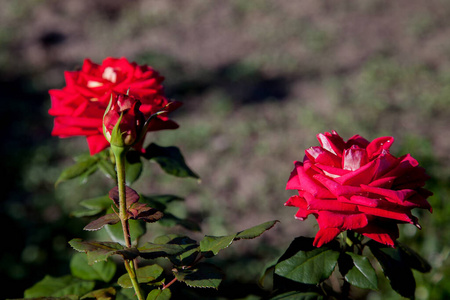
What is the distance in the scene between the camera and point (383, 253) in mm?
771

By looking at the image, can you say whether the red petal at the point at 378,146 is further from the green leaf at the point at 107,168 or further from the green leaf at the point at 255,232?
the green leaf at the point at 107,168

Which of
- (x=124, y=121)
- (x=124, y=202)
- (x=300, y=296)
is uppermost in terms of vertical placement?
(x=124, y=121)

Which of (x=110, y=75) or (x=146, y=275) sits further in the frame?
(x=110, y=75)

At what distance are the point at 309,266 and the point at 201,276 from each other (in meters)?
0.19

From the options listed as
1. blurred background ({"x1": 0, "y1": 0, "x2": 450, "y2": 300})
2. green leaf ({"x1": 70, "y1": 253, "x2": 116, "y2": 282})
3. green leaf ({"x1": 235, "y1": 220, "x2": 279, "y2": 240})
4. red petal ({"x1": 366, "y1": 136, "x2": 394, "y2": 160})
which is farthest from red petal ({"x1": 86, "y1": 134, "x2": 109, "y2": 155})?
blurred background ({"x1": 0, "y1": 0, "x2": 450, "y2": 300})

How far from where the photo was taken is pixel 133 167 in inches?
37.8

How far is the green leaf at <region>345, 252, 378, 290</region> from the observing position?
69 centimetres

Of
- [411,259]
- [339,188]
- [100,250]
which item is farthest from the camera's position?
[411,259]

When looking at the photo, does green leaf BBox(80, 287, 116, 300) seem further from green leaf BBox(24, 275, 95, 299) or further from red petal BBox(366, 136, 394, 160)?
red petal BBox(366, 136, 394, 160)

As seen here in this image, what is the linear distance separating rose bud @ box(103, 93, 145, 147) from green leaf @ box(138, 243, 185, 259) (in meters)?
0.15

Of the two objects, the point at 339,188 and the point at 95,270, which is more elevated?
the point at 339,188

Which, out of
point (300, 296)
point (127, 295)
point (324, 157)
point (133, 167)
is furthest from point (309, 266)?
point (133, 167)

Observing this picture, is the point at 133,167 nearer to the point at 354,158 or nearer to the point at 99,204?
the point at 99,204

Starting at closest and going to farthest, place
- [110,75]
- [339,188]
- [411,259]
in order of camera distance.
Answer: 1. [339,188]
2. [411,259]
3. [110,75]
